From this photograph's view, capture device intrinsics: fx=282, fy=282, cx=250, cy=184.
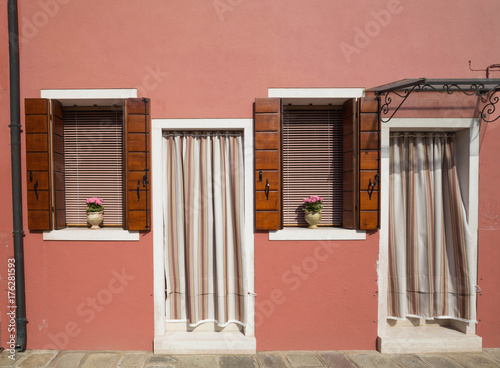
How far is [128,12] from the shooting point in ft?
10.5

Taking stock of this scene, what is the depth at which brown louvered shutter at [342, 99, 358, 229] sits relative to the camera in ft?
10.6

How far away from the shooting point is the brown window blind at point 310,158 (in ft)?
11.3

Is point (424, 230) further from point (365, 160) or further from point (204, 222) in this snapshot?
point (204, 222)

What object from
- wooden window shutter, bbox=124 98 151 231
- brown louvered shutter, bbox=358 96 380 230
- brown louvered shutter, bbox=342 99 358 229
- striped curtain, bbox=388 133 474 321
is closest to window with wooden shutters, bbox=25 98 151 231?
wooden window shutter, bbox=124 98 151 231

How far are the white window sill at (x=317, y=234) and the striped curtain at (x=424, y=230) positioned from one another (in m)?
0.54

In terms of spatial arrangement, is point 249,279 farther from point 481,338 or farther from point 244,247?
point 481,338

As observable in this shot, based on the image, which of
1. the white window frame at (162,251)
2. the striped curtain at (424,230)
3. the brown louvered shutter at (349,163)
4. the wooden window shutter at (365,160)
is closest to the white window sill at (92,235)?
the white window frame at (162,251)

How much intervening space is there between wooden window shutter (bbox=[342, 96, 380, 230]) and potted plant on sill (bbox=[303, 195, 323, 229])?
0.39 metres

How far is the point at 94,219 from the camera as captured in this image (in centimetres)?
328

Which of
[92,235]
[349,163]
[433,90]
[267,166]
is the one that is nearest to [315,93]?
[349,163]

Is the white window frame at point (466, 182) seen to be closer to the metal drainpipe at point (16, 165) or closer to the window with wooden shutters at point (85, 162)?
the window with wooden shutters at point (85, 162)

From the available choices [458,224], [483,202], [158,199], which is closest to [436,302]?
[458,224]

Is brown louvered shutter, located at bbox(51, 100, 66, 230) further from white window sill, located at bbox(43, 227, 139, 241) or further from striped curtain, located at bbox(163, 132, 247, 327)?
striped curtain, located at bbox(163, 132, 247, 327)

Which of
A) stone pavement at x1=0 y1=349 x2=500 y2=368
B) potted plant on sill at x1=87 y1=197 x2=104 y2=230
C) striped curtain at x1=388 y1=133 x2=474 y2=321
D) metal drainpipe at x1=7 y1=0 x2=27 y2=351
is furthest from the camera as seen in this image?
striped curtain at x1=388 y1=133 x2=474 y2=321
